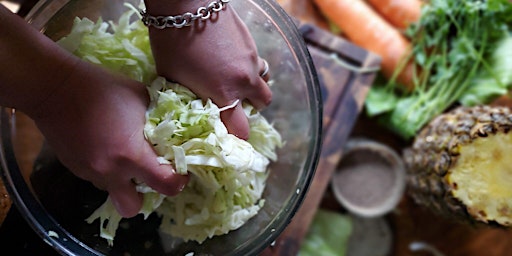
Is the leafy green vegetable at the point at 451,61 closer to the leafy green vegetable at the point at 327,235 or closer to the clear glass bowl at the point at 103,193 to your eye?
the leafy green vegetable at the point at 327,235

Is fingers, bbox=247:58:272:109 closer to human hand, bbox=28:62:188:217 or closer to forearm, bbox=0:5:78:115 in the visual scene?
human hand, bbox=28:62:188:217

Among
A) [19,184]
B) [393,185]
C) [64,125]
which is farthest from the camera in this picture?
[393,185]

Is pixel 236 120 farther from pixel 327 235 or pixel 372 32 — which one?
pixel 372 32

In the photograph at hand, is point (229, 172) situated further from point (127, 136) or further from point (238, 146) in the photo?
point (127, 136)

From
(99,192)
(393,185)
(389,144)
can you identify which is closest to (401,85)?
(389,144)

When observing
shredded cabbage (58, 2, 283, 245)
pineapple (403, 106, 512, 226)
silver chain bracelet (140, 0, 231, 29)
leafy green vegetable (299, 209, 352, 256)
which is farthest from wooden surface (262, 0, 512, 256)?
silver chain bracelet (140, 0, 231, 29)

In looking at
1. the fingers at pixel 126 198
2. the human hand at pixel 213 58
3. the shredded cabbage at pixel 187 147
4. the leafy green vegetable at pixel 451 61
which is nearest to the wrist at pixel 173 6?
the human hand at pixel 213 58
